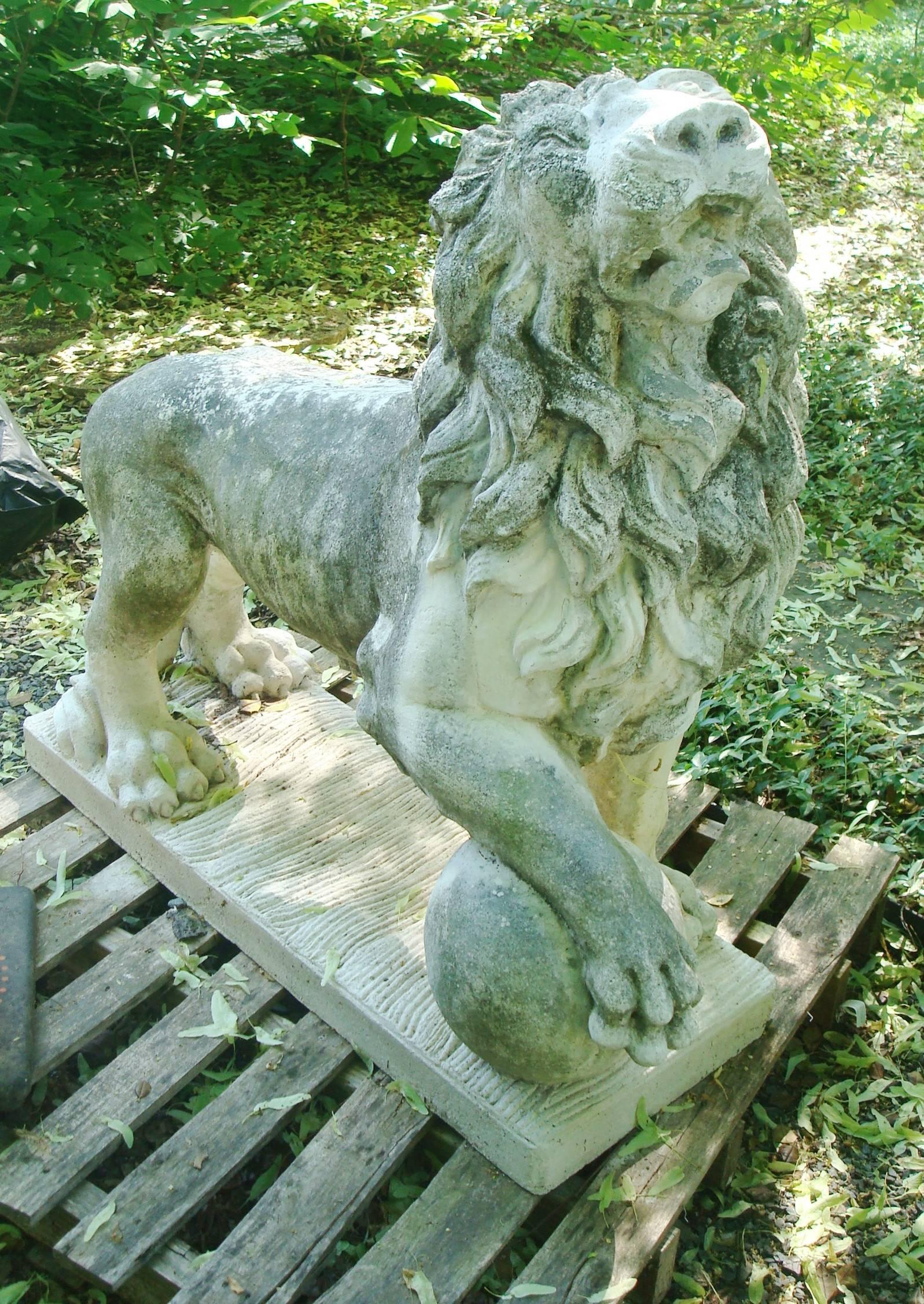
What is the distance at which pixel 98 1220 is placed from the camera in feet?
6.60

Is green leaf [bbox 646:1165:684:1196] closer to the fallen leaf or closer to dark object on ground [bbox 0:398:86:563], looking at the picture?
the fallen leaf

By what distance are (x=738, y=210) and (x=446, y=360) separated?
43cm

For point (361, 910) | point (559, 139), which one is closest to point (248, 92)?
point (361, 910)

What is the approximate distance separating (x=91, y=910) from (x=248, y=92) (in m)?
5.41

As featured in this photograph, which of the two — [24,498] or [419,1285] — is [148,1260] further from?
[24,498]

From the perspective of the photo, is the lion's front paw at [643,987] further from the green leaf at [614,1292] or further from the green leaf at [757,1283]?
the green leaf at [757,1283]

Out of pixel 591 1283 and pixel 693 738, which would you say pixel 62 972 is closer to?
pixel 591 1283

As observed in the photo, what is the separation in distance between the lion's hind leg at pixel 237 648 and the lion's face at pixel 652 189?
5.45ft

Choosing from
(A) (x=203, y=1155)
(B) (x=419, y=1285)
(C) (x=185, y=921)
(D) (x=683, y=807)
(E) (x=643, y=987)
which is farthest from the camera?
(D) (x=683, y=807)

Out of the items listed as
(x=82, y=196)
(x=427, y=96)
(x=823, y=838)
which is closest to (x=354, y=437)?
(x=823, y=838)

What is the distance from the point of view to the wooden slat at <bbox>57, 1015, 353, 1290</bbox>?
1972 mm

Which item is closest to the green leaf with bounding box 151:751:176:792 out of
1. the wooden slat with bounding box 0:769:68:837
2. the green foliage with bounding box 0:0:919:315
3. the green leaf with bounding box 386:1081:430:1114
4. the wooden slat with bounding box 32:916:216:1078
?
the wooden slat with bounding box 32:916:216:1078

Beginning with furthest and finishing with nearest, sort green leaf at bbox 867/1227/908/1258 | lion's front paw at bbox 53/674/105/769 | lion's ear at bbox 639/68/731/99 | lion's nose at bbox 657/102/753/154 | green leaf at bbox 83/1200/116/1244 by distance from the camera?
lion's front paw at bbox 53/674/105/769 < green leaf at bbox 867/1227/908/1258 < green leaf at bbox 83/1200/116/1244 < lion's ear at bbox 639/68/731/99 < lion's nose at bbox 657/102/753/154

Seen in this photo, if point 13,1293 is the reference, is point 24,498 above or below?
above
